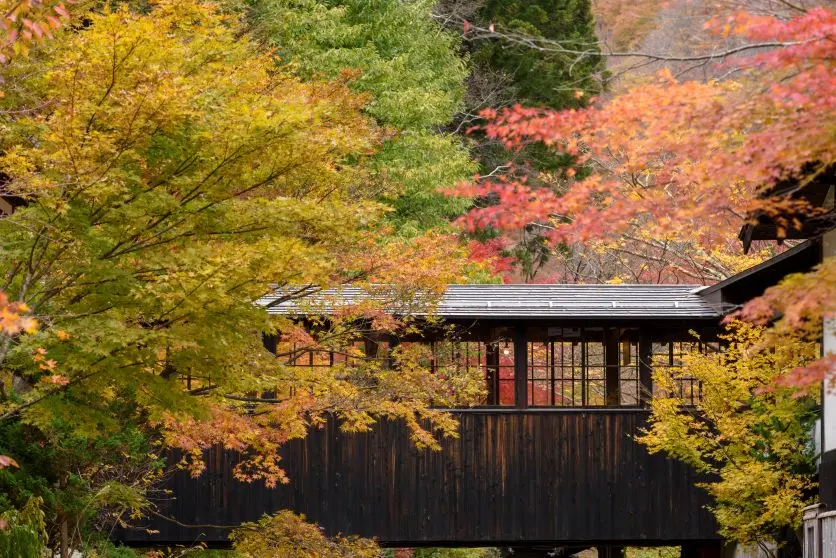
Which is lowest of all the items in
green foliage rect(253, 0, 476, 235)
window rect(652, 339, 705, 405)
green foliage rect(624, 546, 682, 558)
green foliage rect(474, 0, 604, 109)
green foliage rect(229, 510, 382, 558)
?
green foliage rect(624, 546, 682, 558)

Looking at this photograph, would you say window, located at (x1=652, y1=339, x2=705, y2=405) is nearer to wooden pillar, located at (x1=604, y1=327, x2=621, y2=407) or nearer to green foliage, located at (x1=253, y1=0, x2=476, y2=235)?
wooden pillar, located at (x1=604, y1=327, x2=621, y2=407)

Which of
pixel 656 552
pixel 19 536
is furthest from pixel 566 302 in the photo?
pixel 656 552

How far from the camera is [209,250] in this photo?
10.3 m

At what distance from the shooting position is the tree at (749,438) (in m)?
14.2

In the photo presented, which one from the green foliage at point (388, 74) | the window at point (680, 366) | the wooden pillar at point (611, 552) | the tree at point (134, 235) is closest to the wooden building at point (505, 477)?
the window at point (680, 366)

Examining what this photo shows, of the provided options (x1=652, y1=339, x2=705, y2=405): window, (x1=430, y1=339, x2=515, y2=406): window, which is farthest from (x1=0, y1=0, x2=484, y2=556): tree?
(x1=652, y1=339, x2=705, y2=405): window

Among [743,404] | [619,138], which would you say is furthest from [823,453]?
[619,138]

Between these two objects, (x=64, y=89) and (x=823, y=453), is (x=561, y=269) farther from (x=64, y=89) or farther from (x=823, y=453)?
(x=64, y=89)

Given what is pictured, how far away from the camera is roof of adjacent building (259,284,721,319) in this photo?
55.7ft

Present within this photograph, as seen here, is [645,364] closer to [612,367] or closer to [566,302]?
[612,367]

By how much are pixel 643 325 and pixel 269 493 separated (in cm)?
559

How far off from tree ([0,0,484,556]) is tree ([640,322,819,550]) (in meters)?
4.96

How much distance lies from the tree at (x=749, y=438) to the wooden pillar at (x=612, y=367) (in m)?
1.91

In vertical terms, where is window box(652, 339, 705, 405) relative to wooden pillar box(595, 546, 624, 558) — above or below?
above
